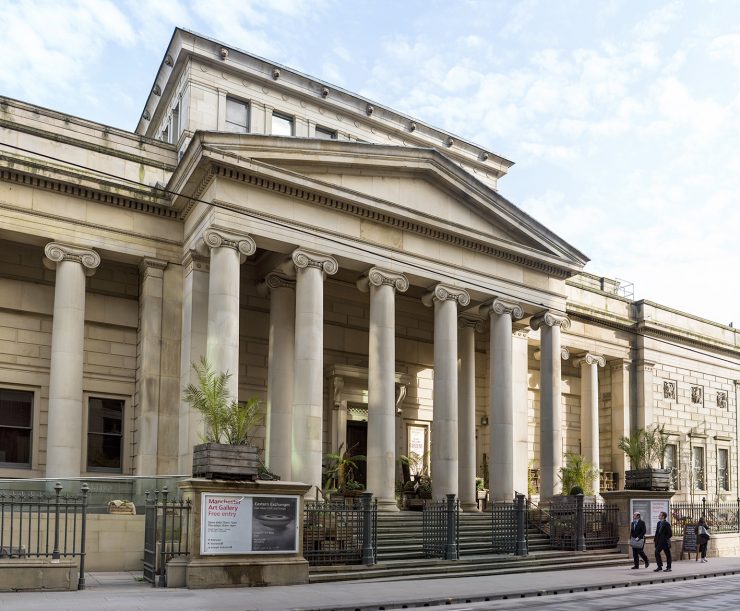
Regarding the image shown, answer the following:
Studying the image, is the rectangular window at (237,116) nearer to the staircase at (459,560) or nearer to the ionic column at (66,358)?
the ionic column at (66,358)

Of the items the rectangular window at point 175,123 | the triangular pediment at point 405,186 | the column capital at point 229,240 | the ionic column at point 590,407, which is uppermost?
the rectangular window at point 175,123

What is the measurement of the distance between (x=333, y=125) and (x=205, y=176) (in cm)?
1117

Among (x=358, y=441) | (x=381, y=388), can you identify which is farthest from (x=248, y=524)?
(x=358, y=441)

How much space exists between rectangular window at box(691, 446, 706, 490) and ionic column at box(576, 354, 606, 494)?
7344 millimetres

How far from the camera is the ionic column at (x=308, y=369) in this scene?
24812 millimetres

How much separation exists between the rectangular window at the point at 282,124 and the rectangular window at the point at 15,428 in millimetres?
13647

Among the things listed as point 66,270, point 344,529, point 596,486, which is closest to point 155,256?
point 66,270

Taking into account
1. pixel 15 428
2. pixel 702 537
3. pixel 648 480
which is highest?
pixel 15 428

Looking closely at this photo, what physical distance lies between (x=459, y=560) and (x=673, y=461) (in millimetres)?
24423

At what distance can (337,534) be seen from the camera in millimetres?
20578

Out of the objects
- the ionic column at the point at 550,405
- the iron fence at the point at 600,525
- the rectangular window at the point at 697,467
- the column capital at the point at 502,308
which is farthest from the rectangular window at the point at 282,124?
the rectangular window at the point at 697,467

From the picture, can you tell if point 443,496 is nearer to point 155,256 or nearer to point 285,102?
point 155,256

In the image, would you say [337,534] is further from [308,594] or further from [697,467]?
[697,467]

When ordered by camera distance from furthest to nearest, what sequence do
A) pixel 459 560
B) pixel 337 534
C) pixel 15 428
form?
pixel 15 428
pixel 459 560
pixel 337 534
